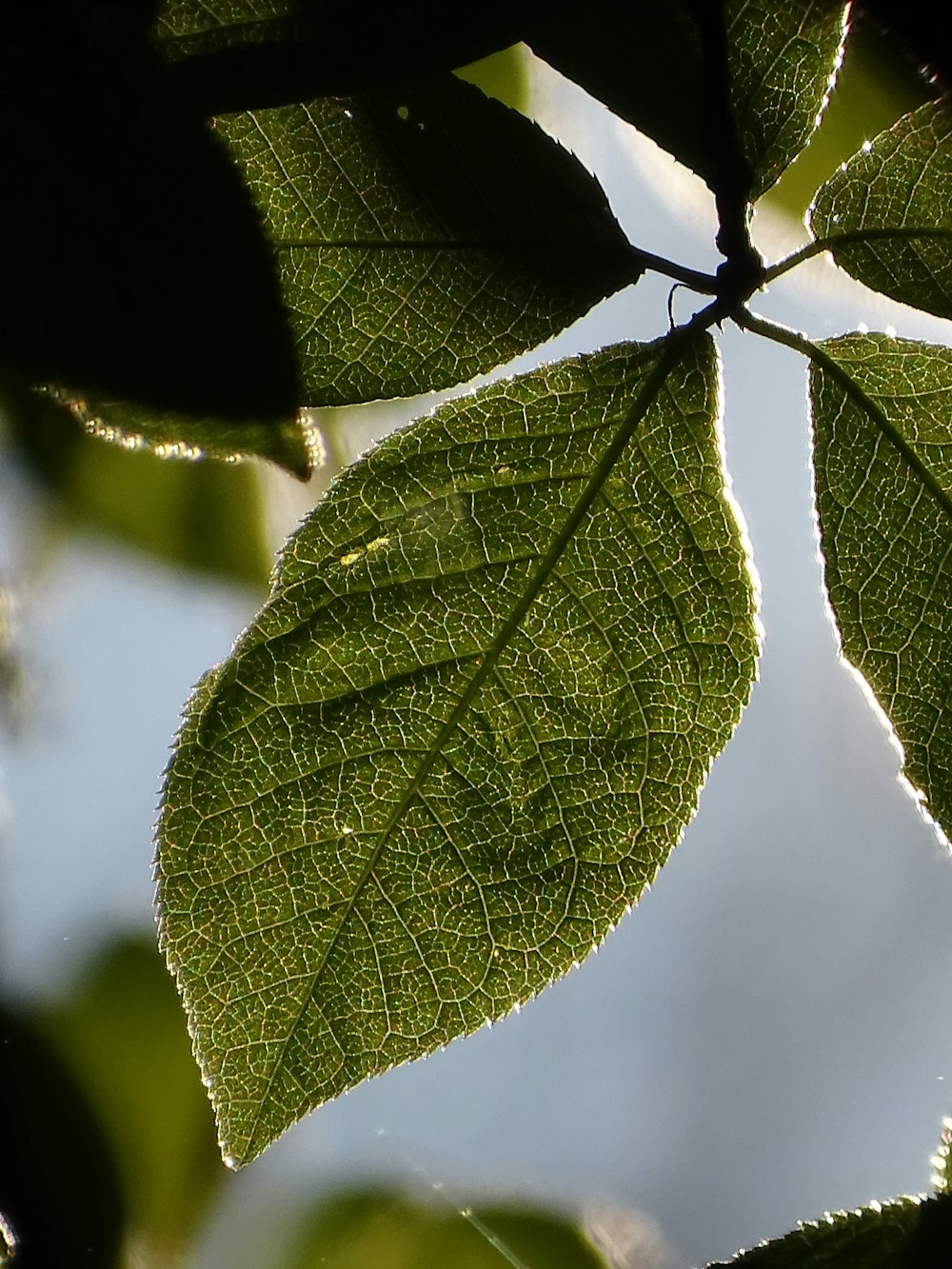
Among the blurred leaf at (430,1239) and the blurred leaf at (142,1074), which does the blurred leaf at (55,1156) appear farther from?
the blurred leaf at (430,1239)

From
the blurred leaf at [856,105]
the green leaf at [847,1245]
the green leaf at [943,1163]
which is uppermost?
the blurred leaf at [856,105]

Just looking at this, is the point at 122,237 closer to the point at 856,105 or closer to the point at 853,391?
the point at 853,391

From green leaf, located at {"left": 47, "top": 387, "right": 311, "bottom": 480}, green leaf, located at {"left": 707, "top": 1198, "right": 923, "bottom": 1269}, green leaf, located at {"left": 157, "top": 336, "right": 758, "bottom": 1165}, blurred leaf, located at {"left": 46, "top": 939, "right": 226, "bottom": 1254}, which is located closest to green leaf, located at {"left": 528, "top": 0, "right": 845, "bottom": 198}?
green leaf, located at {"left": 157, "top": 336, "right": 758, "bottom": 1165}

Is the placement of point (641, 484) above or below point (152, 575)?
above

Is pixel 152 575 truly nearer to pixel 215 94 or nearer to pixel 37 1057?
pixel 37 1057

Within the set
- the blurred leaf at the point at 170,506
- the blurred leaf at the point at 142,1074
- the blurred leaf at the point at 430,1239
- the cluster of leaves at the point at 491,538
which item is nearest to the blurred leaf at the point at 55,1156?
the blurred leaf at the point at 142,1074

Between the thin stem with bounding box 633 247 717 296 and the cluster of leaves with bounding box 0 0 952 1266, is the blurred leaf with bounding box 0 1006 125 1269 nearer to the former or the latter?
the cluster of leaves with bounding box 0 0 952 1266

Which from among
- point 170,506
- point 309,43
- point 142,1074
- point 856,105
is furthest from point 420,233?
point 142,1074

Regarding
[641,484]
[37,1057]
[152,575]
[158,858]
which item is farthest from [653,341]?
[37,1057]
